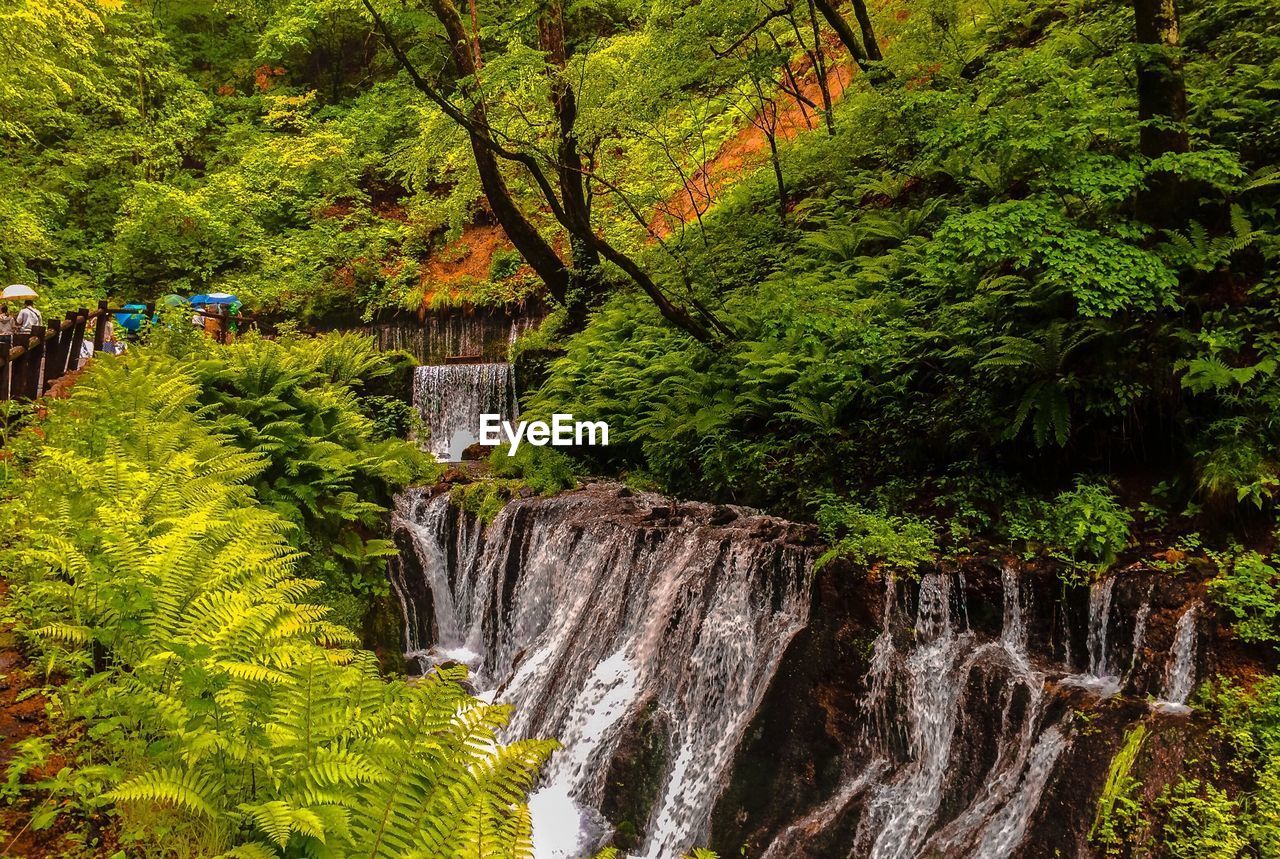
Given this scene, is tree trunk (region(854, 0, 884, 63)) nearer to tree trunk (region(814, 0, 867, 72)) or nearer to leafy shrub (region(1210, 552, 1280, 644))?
tree trunk (region(814, 0, 867, 72))

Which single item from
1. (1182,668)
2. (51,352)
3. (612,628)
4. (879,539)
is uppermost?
(51,352)

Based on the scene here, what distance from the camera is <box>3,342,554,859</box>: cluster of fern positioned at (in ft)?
7.84

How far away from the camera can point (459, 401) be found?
49.1 feet

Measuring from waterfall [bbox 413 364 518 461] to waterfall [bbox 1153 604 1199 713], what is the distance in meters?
11.9

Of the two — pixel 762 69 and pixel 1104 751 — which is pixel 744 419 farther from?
pixel 1104 751

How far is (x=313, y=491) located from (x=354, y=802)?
485 cm

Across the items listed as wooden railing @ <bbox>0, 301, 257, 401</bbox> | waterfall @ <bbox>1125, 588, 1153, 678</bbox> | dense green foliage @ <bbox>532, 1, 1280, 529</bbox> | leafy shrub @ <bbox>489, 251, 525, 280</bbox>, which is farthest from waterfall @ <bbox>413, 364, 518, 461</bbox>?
waterfall @ <bbox>1125, 588, 1153, 678</bbox>

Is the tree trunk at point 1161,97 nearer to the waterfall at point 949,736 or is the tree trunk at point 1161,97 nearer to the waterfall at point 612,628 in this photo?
the waterfall at point 949,736

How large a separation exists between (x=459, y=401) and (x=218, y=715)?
12494mm

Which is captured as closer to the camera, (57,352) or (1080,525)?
(1080,525)

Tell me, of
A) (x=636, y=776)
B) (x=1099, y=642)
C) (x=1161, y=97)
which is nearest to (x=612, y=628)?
(x=636, y=776)

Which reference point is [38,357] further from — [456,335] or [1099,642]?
[456,335]

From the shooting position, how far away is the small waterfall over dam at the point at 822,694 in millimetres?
4770

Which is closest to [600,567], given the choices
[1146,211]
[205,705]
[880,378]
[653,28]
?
[880,378]
